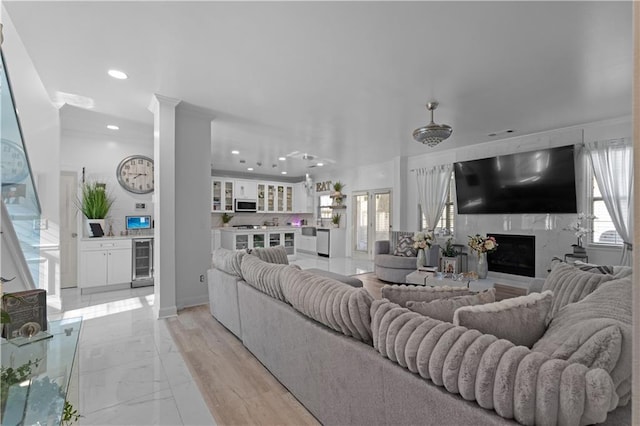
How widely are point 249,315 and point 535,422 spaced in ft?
7.13

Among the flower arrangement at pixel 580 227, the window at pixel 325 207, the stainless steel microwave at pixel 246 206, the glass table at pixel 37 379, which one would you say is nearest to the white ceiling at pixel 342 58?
the flower arrangement at pixel 580 227

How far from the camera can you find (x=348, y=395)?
152cm

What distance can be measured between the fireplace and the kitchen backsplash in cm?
600

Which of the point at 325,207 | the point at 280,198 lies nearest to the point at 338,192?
the point at 325,207

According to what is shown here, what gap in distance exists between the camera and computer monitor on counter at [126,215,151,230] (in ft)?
17.3

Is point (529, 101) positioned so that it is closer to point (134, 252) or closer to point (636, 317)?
point (636, 317)

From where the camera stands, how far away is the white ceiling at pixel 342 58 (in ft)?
6.97

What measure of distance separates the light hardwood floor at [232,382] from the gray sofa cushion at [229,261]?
0.67 m

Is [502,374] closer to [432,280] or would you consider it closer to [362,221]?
[432,280]

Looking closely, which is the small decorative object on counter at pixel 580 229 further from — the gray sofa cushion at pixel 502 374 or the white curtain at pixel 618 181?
the gray sofa cushion at pixel 502 374

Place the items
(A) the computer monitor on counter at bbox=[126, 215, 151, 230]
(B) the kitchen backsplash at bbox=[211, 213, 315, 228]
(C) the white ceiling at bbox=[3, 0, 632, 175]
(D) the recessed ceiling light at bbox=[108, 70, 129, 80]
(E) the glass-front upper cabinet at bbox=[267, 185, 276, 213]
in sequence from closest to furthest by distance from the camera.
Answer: (C) the white ceiling at bbox=[3, 0, 632, 175] → (D) the recessed ceiling light at bbox=[108, 70, 129, 80] → (A) the computer monitor on counter at bbox=[126, 215, 151, 230] → (B) the kitchen backsplash at bbox=[211, 213, 315, 228] → (E) the glass-front upper cabinet at bbox=[267, 185, 276, 213]

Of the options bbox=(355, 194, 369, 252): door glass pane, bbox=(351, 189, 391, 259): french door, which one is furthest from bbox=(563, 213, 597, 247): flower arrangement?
bbox=(355, 194, 369, 252): door glass pane

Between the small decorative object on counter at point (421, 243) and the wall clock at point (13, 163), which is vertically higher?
the wall clock at point (13, 163)

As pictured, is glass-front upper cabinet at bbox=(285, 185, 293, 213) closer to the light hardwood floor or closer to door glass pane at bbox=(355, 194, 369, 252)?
door glass pane at bbox=(355, 194, 369, 252)
